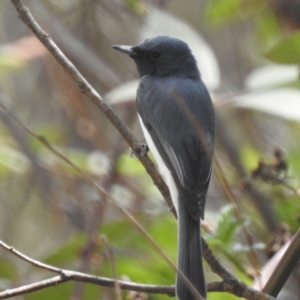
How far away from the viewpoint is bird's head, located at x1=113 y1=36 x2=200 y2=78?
3277 millimetres

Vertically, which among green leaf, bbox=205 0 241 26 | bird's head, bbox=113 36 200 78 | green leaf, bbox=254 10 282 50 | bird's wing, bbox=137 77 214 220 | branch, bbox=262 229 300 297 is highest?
green leaf, bbox=254 10 282 50

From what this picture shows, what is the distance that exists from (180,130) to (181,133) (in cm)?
2

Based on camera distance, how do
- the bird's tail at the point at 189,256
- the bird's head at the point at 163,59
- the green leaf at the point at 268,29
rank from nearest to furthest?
1. the bird's tail at the point at 189,256
2. the bird's head at the point at 163,59
3. the green leaf at the point at 268,29

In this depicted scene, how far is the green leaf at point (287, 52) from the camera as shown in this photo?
246cm

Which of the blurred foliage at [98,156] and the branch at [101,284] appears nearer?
the branch at [101,284]

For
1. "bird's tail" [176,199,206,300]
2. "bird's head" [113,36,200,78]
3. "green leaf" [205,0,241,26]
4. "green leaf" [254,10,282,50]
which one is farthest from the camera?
"green leaf" [254,10,282,50]

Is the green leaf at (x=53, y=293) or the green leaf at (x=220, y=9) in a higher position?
the green leaf at (x=220, y=9)

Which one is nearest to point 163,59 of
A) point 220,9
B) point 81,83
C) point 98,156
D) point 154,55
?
point 154,55

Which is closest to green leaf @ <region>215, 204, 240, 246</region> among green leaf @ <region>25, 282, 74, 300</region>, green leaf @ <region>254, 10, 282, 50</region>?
green leaf @ <region>25, 282, 74, 300</region>

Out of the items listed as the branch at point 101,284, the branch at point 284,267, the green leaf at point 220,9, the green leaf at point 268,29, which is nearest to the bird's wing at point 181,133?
the branch at point 101,284

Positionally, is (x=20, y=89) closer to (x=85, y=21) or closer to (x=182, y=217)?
(x=85, y=21)

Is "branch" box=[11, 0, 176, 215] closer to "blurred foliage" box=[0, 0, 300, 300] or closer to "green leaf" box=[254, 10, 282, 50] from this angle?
"blurred foliage" box=[0, 0, 300, 300]

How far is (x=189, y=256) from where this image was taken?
220cm

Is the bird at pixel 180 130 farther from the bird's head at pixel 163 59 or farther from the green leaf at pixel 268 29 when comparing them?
the green leaf at pixel 268 29
